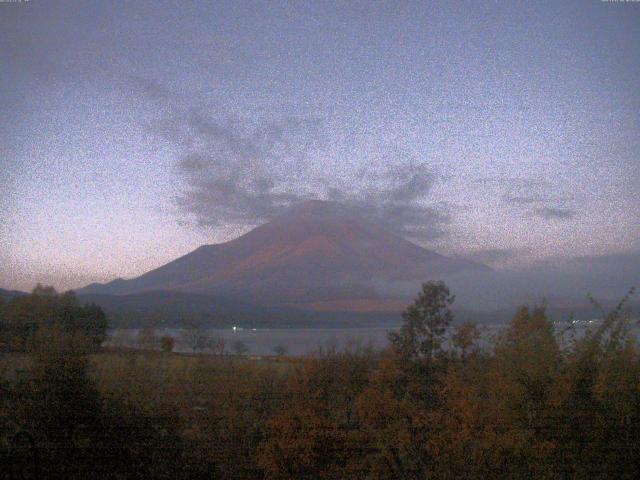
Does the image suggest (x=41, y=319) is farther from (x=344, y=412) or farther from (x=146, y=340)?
(x=344, y=412)

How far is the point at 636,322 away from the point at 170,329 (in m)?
27.3

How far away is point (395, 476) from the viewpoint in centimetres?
771

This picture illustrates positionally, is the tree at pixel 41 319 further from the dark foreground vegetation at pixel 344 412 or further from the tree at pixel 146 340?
the tree at pixel 146 340

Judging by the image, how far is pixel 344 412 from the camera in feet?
31.8

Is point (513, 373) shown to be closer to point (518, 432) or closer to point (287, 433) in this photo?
point (518, 432)

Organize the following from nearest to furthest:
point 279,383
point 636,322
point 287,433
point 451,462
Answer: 1. point 451,462
2. point 636,322
3. point 287,433
4. point 279,383

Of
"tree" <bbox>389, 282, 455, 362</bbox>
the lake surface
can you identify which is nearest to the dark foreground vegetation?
"tree" <bbox>389, 282, 455, 362</bbox>

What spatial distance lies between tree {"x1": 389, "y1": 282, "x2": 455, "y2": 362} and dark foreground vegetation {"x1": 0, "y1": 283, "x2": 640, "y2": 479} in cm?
25

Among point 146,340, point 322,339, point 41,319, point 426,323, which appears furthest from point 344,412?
point 146,340

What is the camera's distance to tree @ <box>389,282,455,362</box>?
12891 millimetres

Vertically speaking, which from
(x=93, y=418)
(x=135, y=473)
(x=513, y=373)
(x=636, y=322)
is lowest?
(x=135, y=473)

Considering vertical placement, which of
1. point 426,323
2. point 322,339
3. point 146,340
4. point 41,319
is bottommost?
point 146,340

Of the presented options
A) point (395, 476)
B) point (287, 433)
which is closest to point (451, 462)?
point (395, 476)

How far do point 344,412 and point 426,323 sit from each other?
4195mm
